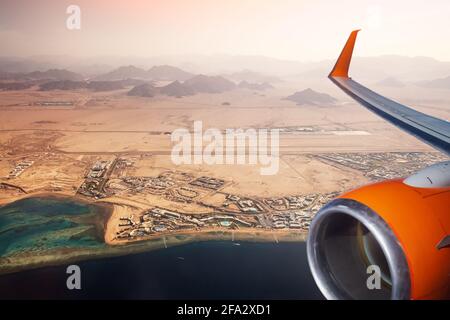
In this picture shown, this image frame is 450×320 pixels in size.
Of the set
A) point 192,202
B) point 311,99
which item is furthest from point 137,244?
point 311,99

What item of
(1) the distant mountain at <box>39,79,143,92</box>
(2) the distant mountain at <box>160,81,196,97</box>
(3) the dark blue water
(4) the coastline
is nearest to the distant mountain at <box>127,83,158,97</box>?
(2) the distant mountain at <box>160,81,196,97</box>

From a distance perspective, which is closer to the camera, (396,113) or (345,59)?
(396,113)

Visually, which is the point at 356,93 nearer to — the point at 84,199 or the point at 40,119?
the point at 84,199

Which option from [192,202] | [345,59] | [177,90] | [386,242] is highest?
[177,90]

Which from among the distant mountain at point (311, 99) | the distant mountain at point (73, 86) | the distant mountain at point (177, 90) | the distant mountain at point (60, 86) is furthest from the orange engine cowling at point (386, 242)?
the distant mountain at point (60, 86)

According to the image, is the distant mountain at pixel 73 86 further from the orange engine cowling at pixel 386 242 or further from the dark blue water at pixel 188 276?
the orange engine cowling at pixel 386 242

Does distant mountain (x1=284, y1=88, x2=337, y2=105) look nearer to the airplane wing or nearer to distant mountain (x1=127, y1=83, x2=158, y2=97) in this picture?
distant mountain (x1=127, y1=83, x2=158, y2=97)

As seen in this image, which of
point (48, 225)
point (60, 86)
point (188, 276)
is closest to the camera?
point (188, 276)

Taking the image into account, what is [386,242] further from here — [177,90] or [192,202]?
[177,90]
